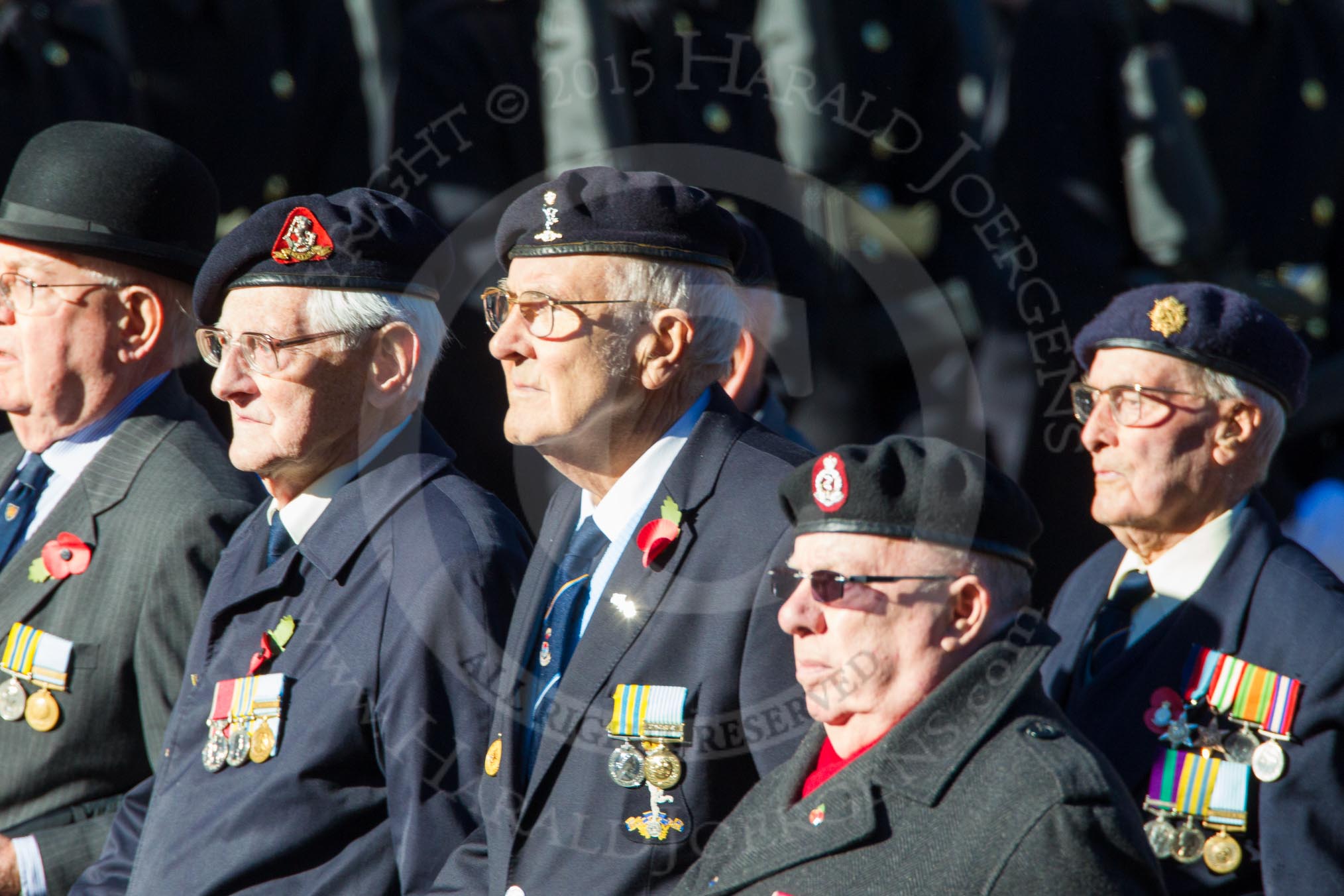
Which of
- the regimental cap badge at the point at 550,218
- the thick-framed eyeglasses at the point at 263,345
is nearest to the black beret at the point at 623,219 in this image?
the regimental cap badge at the point at 550,218

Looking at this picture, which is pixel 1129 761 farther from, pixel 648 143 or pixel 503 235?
pixel 648 143

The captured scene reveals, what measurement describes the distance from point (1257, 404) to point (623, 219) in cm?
132

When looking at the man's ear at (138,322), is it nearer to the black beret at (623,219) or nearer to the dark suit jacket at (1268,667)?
the black beret at (623,219)

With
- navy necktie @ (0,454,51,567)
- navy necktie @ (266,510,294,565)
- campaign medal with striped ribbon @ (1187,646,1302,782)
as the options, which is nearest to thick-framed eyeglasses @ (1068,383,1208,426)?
campaign medal with striped ribbon @ (1187,646,1302,782)

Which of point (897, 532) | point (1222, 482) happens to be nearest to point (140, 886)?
point (897, 532)

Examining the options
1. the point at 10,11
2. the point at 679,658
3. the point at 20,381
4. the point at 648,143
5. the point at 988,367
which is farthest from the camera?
the point at 988,367

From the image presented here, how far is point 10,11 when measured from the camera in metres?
4.72

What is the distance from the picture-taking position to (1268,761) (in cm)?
289

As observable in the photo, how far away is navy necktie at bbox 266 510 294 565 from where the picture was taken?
3.22 metres

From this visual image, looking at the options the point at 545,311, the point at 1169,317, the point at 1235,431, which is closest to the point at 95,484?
the point at 545,311

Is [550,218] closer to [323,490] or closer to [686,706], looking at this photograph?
[323,490]

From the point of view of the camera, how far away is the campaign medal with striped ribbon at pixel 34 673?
11.0 feet

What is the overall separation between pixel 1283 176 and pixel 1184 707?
3495 millimetres

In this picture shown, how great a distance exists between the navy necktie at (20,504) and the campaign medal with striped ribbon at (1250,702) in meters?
2.44
